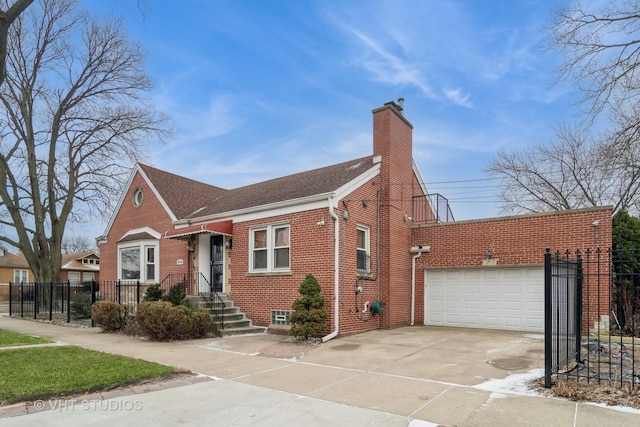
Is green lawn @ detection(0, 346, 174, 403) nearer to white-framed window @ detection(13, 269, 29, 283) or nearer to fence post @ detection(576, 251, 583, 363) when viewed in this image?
fence post @ detection(576, 251, 583, 363)

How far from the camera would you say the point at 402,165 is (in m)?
15.2

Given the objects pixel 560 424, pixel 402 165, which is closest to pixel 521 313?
pixel 402 165

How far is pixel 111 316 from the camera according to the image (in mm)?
13375

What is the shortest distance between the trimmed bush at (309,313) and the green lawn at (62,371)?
156 inches

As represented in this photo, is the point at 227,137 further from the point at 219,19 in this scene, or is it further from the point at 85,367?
the point at 85,367

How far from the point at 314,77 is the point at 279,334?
26.6 feet

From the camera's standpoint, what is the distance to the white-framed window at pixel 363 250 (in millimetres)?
13438

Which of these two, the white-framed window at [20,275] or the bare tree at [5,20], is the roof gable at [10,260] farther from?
the bare tree at [5,20]

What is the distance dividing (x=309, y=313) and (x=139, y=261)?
33.3ft

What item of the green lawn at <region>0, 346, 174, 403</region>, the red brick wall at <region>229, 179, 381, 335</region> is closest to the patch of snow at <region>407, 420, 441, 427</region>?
the green lawn at <region>0, 346, 174, 403</region>

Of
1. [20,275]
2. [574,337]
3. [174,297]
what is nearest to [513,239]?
[574,337]

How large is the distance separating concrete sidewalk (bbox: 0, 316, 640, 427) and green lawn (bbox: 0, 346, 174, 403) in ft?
1.61

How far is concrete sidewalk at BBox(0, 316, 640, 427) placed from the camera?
5293 mm
